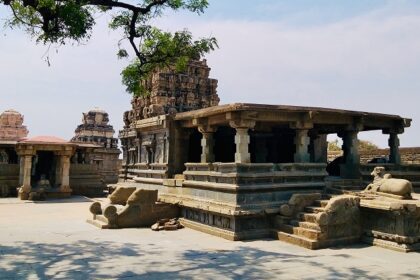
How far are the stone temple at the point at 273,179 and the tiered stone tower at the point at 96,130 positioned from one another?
18.5m

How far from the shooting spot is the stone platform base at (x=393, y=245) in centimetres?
774

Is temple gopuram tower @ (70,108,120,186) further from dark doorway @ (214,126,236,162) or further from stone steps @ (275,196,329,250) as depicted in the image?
stone steps @ (275,196,329,250)

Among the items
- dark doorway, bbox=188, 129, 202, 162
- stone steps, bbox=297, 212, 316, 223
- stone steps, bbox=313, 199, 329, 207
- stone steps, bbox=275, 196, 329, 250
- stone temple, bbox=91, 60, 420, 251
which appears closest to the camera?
stone steps, bbox=275, 196, 329, 250

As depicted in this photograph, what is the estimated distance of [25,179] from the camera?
19.2 m

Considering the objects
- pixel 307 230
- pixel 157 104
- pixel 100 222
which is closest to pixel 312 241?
pixel 307 230

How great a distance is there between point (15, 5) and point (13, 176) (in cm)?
1448

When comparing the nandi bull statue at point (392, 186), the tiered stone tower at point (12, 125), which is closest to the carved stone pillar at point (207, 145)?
the nandi bull statue at point (392, 186)

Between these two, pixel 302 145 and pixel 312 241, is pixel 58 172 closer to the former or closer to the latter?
pixel 302 145

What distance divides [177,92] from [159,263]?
1298 centimetres

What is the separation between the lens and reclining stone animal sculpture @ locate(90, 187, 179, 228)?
10.9 metres

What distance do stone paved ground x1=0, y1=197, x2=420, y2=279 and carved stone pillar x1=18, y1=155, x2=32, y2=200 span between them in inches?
359

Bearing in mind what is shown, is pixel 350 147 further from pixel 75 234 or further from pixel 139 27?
pixel 75 234

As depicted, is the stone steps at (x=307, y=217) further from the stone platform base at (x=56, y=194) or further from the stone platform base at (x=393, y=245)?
the stone platform base at (x=56, y=194)

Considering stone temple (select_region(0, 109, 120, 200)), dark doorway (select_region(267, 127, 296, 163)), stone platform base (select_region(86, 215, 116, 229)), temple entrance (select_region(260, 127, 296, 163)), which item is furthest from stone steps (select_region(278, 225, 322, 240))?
stone temple (select_region(0, 109, 120, 200))
